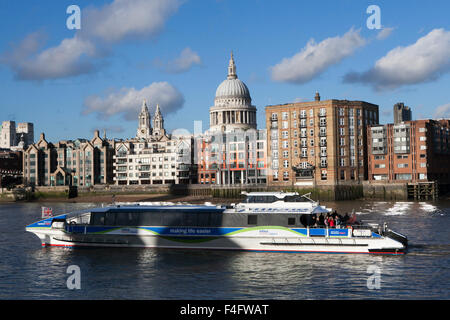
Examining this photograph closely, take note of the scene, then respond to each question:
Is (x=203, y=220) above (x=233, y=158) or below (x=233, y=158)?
below

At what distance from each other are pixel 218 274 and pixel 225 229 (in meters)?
8.76

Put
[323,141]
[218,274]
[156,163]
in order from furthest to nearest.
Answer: [156,163] → [323,141] → [218,274]

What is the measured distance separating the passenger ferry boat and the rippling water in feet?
3.03

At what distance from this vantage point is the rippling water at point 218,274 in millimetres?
31016

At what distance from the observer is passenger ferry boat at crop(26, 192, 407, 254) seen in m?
42.2

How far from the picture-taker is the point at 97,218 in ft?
155

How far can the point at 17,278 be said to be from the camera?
3562 centimetres

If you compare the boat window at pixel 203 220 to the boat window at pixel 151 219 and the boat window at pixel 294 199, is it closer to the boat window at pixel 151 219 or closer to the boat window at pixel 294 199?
the boat window at pixel 151 219

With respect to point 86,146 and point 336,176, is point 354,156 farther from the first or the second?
point 86,146

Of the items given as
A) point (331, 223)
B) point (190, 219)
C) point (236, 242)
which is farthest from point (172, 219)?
point (331, 223)

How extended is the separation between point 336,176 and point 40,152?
333 feet

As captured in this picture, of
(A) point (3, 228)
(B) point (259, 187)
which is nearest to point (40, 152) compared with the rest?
(B) point (259, 187)

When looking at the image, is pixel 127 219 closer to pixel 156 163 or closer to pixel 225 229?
pixel 225 229

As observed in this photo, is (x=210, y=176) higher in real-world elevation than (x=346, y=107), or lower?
lower
